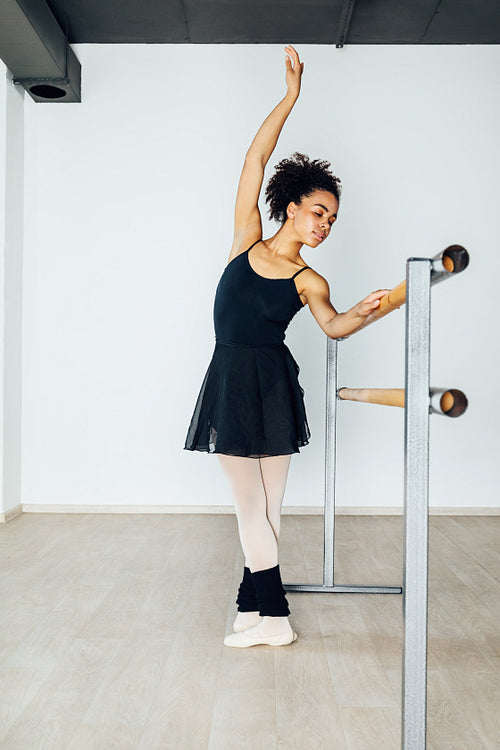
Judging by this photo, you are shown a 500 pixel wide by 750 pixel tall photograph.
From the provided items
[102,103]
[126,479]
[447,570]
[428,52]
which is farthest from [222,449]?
[428,52]

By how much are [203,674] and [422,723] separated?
799 millimetres

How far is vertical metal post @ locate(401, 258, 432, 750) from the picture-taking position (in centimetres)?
100

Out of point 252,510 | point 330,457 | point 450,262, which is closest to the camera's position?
point 450,262

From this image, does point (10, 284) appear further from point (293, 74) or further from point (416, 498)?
point (416, 498)

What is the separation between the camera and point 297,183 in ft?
6.56

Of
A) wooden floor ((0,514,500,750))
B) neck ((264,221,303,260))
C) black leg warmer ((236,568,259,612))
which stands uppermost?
neck ((264,221,303,260))

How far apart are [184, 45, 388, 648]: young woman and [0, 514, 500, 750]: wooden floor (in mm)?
202

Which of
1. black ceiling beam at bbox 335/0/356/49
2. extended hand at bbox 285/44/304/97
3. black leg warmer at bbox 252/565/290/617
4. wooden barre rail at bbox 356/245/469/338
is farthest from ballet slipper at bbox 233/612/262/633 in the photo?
black ceiling beam at bbox 335/0/356/49

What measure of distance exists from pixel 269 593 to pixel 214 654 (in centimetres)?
22

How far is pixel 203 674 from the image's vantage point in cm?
167

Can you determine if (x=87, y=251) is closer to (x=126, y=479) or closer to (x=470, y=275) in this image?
(x=126, y=479)

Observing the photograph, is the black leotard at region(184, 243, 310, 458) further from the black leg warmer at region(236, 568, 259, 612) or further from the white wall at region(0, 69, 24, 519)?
the white wall at region(0, 69, 24, 519)

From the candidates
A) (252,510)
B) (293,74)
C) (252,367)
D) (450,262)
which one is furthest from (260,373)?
(450,262)

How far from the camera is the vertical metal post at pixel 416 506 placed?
3.28 ft
